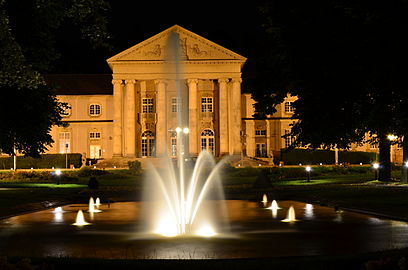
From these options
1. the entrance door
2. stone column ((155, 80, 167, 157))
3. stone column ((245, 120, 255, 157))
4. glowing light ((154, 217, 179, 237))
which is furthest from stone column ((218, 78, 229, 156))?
glowing light ((154, 217, 179, 237))

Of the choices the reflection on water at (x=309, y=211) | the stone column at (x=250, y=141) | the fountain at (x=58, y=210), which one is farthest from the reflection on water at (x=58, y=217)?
the stone column at (x=250, y=141)

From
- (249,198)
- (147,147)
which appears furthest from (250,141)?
(249,198)

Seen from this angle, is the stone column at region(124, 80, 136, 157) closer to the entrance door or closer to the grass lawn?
the entrance door

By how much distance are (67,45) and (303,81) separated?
89439 mm

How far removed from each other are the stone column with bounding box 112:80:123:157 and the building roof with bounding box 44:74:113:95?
24.2 ft

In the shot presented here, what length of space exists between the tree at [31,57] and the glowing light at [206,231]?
544 cm

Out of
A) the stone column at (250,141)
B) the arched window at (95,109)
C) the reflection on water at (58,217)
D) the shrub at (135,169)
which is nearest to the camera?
the reflection on water at (58,217)

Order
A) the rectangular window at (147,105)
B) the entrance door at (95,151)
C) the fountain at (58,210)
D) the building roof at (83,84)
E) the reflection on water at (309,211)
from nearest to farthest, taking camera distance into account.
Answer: the reflection on water at (309,211) → the fountain at (58,210) → the rectangular window at (147,105) → the entrance door at (95,151) → the building roof at (83,84)

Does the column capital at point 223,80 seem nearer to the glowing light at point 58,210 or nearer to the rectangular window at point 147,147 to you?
the rectangular window at point 147,147

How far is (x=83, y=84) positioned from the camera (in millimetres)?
84062

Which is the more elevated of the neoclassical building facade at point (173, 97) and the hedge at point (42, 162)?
the neoclassical building facade at point (173, 97)

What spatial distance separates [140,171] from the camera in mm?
54969

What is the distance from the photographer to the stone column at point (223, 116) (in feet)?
241

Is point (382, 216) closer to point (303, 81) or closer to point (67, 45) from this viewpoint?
point (303, 81)
